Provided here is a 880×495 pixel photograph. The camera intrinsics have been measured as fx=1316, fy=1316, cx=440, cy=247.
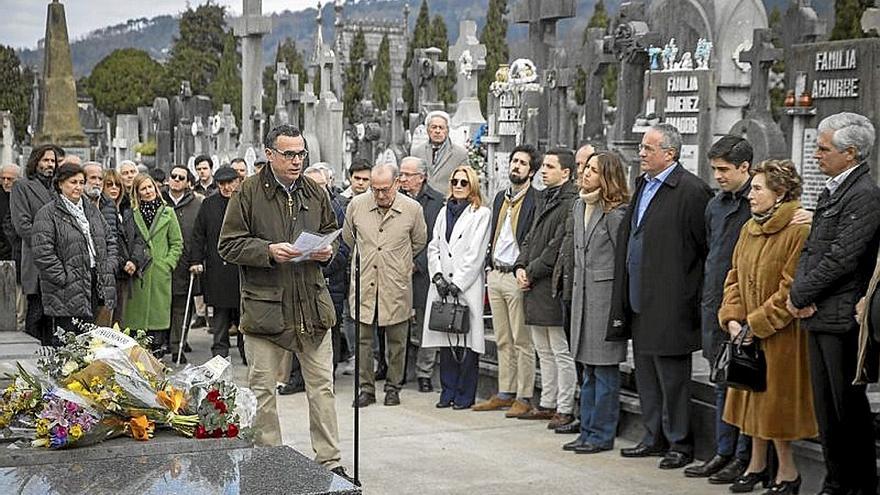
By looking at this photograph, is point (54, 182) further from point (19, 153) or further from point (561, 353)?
point (19, 153)

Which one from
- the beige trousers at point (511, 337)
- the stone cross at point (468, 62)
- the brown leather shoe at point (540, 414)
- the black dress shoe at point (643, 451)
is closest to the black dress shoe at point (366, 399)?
the beige trousers at point (511, 337)

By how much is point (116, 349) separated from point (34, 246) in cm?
422

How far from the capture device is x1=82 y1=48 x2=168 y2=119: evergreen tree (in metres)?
60.4

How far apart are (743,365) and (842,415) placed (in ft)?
1.91

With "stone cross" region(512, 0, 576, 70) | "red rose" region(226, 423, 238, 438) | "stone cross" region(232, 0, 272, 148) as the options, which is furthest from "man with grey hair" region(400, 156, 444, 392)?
"stone cross" region(232, 0, 272, 148)

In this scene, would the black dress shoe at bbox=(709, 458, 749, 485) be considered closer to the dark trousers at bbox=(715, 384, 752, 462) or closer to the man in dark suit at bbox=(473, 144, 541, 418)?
the dark trousers at bbox=(715, 384, 752, 462)

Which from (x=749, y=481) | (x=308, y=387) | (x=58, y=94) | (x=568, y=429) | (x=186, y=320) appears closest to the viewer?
(x=749, y=481)

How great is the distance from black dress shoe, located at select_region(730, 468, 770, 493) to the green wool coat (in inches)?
249

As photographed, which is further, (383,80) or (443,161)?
(383,80)

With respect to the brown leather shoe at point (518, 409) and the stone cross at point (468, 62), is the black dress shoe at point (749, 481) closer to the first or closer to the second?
the brown leather shoe at point (518, 409)

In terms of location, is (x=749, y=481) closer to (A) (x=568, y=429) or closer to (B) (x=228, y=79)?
(A) (x=568, y=429)

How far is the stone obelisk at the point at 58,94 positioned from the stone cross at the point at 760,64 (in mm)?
15903

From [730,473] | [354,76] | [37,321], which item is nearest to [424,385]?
[37,321]

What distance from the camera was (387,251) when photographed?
390 inches
